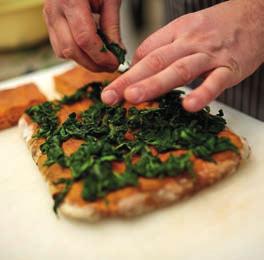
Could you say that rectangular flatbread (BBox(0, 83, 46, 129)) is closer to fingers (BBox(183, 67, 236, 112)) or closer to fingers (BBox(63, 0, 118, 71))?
fingers (BBox(63, 0, 118, 71))

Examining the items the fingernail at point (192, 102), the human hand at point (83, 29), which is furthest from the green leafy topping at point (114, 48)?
the fingernail at point (192, 102)

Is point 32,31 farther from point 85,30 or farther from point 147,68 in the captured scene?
point 147,68

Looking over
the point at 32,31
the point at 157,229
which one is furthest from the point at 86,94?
the point at 32,31

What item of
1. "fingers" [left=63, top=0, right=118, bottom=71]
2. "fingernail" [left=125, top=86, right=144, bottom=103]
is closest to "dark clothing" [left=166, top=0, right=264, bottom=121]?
"fingers" [left=63, top=0, right=118, bottom=71]

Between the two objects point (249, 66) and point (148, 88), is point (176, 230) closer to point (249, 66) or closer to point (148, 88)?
point (148, 88)

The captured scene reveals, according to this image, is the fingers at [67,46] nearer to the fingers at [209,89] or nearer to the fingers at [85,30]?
the fingers at [85,30]

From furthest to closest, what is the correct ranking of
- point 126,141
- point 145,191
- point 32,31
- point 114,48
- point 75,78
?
1. point 32,31
2. point 75,78
3. point 114,48
4. point 126,141
5. point 145,191

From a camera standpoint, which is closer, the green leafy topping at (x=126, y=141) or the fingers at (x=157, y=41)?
the green leafy topping at (x=126, y=141)
